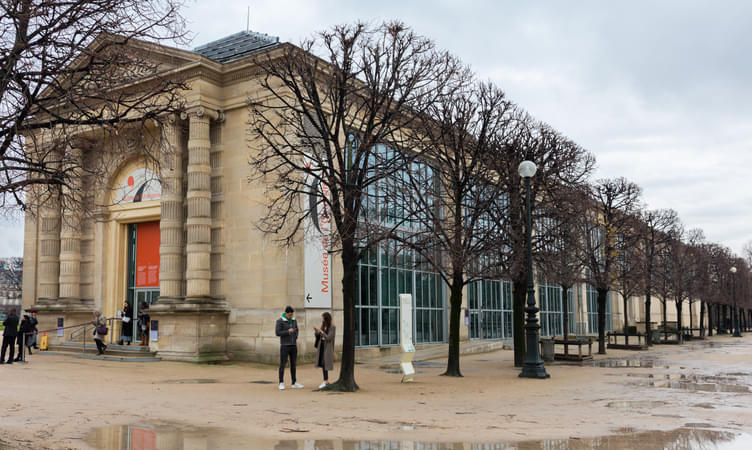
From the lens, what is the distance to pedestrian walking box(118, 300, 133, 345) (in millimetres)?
25984

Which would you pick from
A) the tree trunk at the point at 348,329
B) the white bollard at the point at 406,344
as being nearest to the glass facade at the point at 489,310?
the white bollard at the point at 406,344

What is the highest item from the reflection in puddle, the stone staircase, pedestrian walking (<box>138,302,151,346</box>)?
pedestrian walking (<box>138,302,151,346</box>)

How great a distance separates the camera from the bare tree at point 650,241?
34.4 meters

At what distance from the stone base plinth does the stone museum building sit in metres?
0.04

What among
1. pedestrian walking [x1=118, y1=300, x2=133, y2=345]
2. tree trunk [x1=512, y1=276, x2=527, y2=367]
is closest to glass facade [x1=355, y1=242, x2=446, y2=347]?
tree trunk [x1=512, y1=276, x2=527, y2=367]

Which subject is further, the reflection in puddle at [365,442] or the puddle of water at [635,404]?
the puddle of water at [635,404]

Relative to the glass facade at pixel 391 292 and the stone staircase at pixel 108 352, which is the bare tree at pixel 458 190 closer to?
the glass facade at pixel 391 292

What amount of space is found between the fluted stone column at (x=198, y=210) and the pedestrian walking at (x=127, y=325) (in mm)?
3703

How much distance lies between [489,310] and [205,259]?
19190mm

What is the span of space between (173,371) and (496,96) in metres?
13.1

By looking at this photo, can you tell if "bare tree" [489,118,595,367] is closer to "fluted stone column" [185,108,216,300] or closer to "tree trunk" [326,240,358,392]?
"tree trunk" [326,240,358,392]

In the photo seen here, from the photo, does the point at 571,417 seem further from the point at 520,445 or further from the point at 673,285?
the point at 673,285

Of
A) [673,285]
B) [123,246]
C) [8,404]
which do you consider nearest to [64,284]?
[123,246]

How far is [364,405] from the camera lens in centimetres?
1280
